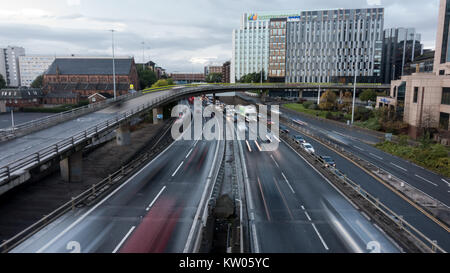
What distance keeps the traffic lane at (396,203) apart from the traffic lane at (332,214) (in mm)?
4111

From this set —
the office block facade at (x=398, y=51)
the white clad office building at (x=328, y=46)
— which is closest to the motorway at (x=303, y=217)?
the white clad office building at (x=328, y=46)

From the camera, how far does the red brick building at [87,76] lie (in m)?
128

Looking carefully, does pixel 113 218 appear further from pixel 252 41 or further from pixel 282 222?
pixel 252 41

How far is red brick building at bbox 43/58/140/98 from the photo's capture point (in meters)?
128

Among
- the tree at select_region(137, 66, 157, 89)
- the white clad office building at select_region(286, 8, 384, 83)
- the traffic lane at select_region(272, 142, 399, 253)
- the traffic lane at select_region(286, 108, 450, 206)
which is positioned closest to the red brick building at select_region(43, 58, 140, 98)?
the tree at select_region(137, 66, 157, 89)

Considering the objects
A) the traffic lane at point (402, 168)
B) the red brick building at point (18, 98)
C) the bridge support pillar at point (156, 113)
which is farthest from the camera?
the red brick building at point (18, 98)

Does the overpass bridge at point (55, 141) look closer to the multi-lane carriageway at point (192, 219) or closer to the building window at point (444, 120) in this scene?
the multi-lane carriageway at point (192, 219)

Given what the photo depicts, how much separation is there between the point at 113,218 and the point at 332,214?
1548cm

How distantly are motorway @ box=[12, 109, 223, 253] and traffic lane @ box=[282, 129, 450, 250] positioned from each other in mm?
16105

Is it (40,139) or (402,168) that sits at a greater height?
(40,139)

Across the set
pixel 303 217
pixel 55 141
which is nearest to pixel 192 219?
pixel 303 217

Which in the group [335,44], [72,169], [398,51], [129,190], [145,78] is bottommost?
[129,190]

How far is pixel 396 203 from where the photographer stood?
26266 millimetres
